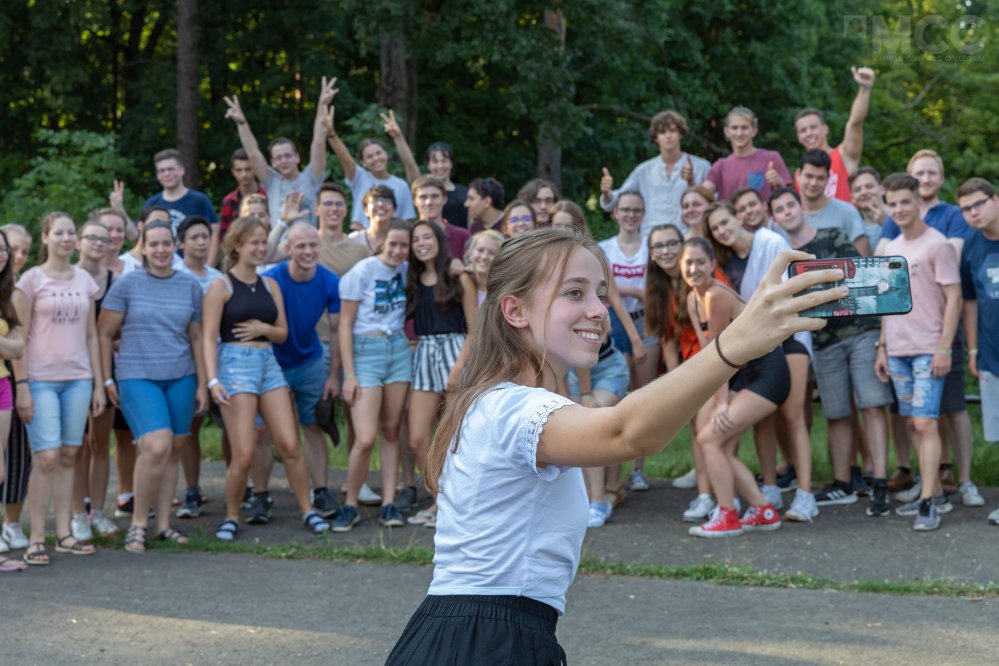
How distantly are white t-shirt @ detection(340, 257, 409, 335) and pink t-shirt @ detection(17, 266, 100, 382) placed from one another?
66.1 inches

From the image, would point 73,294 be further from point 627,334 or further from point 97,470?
point 627,334

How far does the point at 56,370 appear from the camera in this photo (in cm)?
764

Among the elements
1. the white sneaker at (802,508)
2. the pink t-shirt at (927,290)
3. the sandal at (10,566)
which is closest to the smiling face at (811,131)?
the pink t-shirt at (927,290)

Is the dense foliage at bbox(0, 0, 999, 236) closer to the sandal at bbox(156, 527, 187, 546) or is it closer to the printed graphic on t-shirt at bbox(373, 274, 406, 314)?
the printed graphic on t-shirt at bbox(373, 274, 406, 314)

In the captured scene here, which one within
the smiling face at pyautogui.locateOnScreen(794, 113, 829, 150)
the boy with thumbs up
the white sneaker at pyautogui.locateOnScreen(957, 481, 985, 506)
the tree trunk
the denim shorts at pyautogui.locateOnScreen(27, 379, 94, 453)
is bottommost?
the white sneaker at pyautogui.locateOnScreen(957, 481, 985, 506)

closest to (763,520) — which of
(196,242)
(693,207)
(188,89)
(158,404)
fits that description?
(693,207)

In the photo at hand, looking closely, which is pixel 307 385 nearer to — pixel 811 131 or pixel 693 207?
pixel 693 207

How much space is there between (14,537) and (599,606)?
147 inches

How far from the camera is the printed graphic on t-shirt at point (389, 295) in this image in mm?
8406

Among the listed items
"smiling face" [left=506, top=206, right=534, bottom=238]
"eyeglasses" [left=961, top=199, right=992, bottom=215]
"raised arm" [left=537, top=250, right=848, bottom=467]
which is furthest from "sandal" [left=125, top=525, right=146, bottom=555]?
"raised arm" [left=537, top=250, right=848, bottom=467]

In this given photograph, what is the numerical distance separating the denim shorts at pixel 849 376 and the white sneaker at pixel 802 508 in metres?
0.76

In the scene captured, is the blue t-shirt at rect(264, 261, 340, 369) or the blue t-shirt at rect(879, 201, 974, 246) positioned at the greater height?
the blue t-shirt at rect(879, 201, 974, 246)

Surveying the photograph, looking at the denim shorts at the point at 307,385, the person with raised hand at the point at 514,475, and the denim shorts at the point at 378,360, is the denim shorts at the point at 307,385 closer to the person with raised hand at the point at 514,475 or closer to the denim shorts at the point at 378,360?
the denim shorts at the point at 378,360

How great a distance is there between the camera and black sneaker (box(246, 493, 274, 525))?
841 cm
